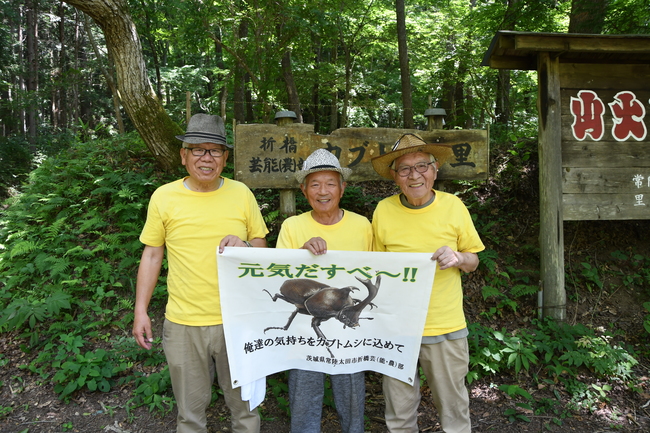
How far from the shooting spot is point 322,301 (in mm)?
2961

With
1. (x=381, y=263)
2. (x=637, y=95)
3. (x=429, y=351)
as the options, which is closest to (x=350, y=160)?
(x=381, y=263)

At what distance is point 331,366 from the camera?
2914 millimetres

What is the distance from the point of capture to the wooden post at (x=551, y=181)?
4.84m

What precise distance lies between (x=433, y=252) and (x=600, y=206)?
334 cm

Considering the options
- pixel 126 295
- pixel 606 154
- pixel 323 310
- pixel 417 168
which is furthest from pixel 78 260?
pixel 606 154

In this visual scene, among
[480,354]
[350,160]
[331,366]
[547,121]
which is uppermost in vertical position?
[547,121]

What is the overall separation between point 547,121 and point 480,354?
2876 mm

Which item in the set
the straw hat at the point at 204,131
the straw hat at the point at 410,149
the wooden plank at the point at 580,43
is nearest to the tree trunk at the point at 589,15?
the wooden plank at the point at 580,43

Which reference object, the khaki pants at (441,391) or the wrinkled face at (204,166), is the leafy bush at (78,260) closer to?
the wrinkled face at (204,166)

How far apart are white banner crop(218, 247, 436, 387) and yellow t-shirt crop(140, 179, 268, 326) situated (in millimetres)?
111

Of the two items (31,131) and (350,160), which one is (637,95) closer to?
(350,160)

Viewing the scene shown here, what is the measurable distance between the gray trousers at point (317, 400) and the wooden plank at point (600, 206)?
3.61 meters

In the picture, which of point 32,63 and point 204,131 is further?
point 32,63

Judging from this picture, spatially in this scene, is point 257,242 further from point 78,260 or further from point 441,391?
point 78,260
